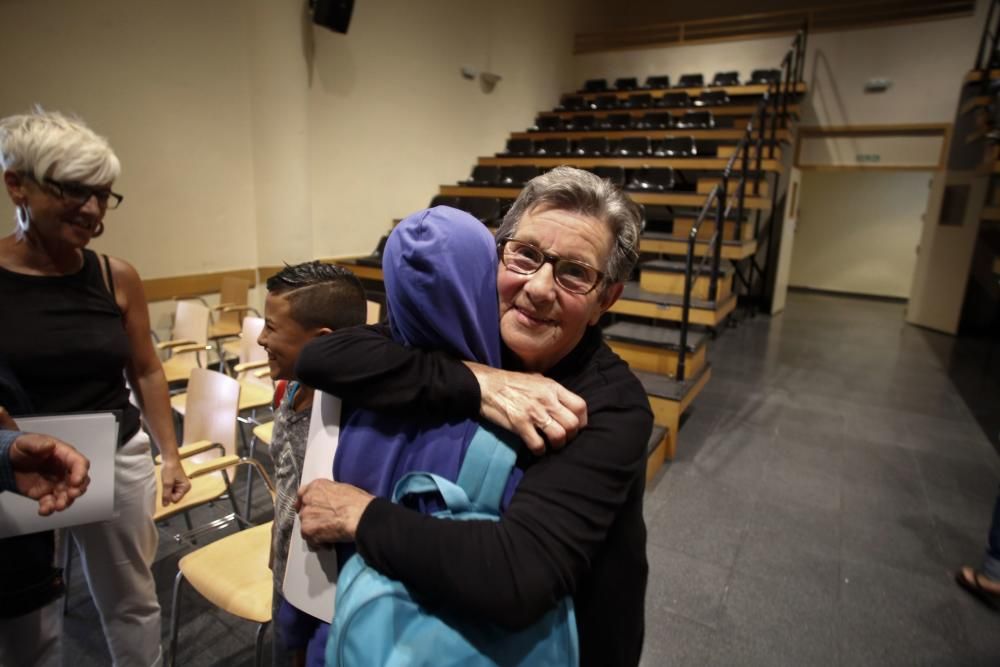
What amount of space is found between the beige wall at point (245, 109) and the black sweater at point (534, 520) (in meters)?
4.03

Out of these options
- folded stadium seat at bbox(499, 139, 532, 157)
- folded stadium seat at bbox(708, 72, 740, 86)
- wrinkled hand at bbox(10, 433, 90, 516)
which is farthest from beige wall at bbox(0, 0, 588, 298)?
folded stadium seat at bbox(708, 72, 740, 86)

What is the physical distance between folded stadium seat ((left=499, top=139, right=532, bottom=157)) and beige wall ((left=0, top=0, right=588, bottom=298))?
3.95ft

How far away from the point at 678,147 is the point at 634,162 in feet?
2.17

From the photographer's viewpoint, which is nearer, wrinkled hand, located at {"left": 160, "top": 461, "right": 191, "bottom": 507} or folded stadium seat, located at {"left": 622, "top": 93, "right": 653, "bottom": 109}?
wrinkled hand, located at {"left": 160, "top": 461, "right": 191, "bottom": 507}

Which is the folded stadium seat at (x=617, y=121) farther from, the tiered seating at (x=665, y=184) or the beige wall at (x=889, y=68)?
the beige wall at (x=889, y=68)

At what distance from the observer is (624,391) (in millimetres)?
728

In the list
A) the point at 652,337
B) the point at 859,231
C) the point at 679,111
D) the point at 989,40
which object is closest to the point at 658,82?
the point at 679,111

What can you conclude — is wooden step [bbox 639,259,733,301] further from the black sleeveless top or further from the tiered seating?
the black sleeveless top

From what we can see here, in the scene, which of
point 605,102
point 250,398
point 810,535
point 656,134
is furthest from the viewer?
point 605,102

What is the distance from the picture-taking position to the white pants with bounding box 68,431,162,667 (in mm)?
1315

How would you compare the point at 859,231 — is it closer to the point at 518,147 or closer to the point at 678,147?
the point at 678,147

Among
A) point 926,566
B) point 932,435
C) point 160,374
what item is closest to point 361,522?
point 160,374

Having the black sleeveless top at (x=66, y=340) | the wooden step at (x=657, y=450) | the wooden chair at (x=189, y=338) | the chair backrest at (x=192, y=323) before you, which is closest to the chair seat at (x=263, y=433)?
the black sleeveless top at (x=66, y=340)

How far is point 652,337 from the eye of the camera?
11.9 ft
